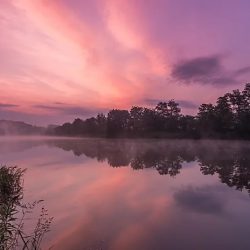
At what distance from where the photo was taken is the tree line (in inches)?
3664

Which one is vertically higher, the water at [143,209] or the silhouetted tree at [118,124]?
the silhouetted tree at [118,124]

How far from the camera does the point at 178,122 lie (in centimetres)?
11250

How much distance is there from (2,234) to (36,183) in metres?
15.3

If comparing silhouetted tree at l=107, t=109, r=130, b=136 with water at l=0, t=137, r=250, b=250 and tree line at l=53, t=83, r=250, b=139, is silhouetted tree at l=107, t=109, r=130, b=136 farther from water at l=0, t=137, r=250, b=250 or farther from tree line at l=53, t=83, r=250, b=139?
water at l=0, t=137, r=250, b=250

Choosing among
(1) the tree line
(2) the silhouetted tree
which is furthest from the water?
(2) the silhouetted tree

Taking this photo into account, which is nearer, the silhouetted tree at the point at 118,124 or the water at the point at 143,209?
the water at the point at 143,209

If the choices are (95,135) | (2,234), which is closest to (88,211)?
(2,234)

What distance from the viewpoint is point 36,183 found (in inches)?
811

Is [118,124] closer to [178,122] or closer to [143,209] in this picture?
[178,122]

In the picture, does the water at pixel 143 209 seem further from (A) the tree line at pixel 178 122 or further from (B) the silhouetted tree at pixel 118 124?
(B) the silhouetted tree at pixel 118 124

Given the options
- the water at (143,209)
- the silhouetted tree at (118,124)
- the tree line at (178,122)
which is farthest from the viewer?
the silhouetted tree at (118,124)

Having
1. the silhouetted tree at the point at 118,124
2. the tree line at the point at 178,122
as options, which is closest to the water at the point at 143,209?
the tree line at the point at 178,122

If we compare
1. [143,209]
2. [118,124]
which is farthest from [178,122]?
[143,209]

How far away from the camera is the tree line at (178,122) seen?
93.1 meters
